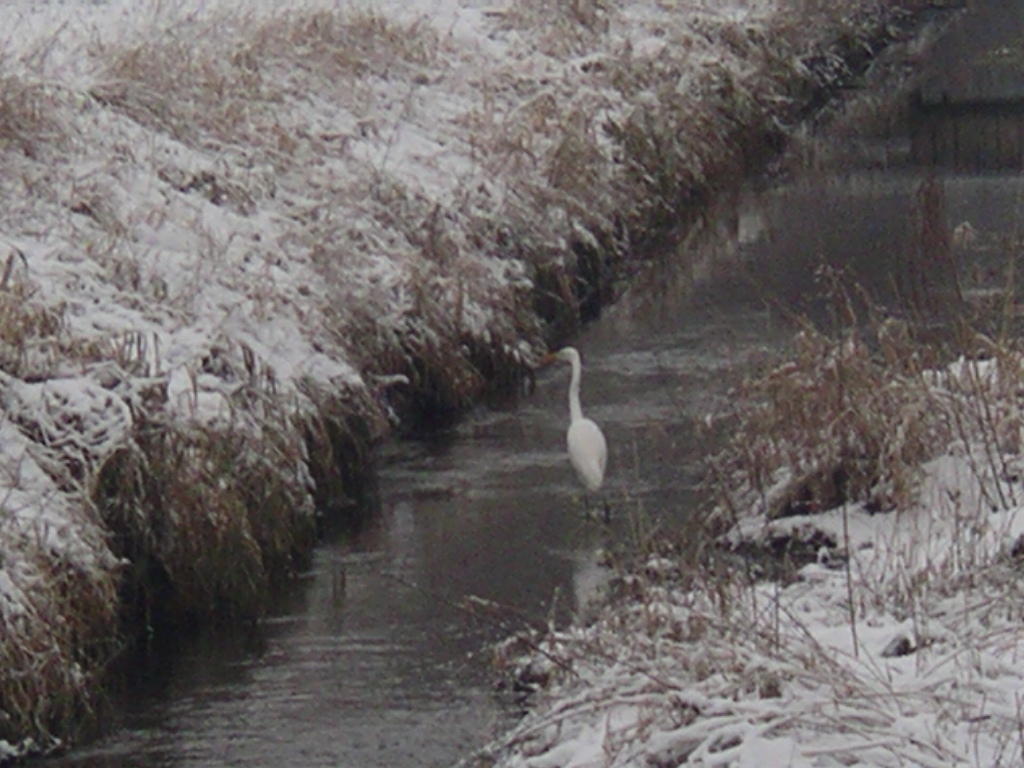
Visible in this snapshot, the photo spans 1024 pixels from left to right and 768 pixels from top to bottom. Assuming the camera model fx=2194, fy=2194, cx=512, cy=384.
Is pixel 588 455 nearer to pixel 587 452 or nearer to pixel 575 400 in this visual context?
pixel 587 452

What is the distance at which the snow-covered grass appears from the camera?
6.05 m

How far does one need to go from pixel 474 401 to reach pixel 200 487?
3.50m

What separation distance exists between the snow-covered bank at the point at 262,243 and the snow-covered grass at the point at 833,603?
1.96 metres

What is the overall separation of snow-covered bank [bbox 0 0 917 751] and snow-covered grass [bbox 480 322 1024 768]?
1962 mm

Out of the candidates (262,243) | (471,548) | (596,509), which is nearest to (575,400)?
(596,509)

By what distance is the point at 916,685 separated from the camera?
246 inches

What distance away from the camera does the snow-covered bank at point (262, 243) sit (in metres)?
9.34

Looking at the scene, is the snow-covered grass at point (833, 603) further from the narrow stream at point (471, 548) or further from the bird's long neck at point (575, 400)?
the bird's long neck at point (575, 400)

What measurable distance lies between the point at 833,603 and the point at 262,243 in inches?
218

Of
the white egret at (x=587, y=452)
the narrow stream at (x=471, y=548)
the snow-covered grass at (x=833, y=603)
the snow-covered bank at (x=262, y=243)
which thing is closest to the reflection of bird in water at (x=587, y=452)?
the white egret at (x=587, y=452)

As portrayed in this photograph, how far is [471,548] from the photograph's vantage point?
10336 mm

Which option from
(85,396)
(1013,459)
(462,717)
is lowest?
(462,717)

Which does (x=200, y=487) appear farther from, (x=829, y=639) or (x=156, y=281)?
(x=829, y=639)

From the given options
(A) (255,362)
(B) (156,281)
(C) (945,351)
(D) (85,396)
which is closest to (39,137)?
(B) (156,281)
